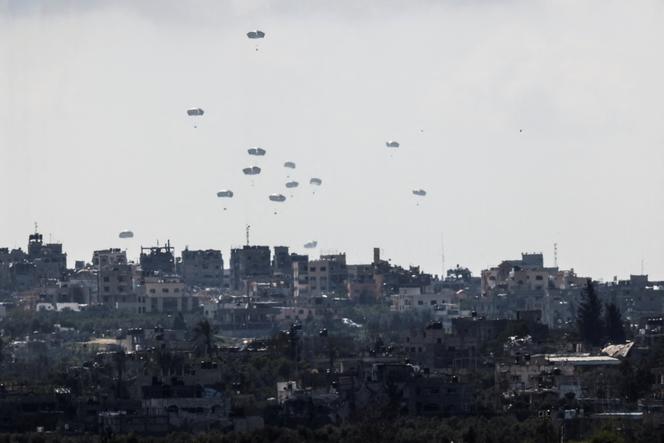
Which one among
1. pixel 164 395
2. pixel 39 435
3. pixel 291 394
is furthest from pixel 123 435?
pixel 291 394

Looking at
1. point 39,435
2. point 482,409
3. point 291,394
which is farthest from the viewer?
point 291,394

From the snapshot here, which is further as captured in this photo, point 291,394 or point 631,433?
point 291,394

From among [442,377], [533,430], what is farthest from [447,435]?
[442,377]

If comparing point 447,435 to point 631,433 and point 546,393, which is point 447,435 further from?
point 546,393

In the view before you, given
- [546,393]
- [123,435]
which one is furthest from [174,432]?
[546,393]

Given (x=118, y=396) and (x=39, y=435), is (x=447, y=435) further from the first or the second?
(x=118, y=396)

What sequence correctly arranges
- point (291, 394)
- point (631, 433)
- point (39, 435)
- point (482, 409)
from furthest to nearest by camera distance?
1. point (291, 394)
2. point (482, 409)
3. point (39, 435)
4. point (631, 433)

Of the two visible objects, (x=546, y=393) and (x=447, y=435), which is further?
(x=546, y=393)

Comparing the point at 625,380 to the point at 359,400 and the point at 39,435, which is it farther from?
the point at 39,435

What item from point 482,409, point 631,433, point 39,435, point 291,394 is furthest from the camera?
point 291,394
